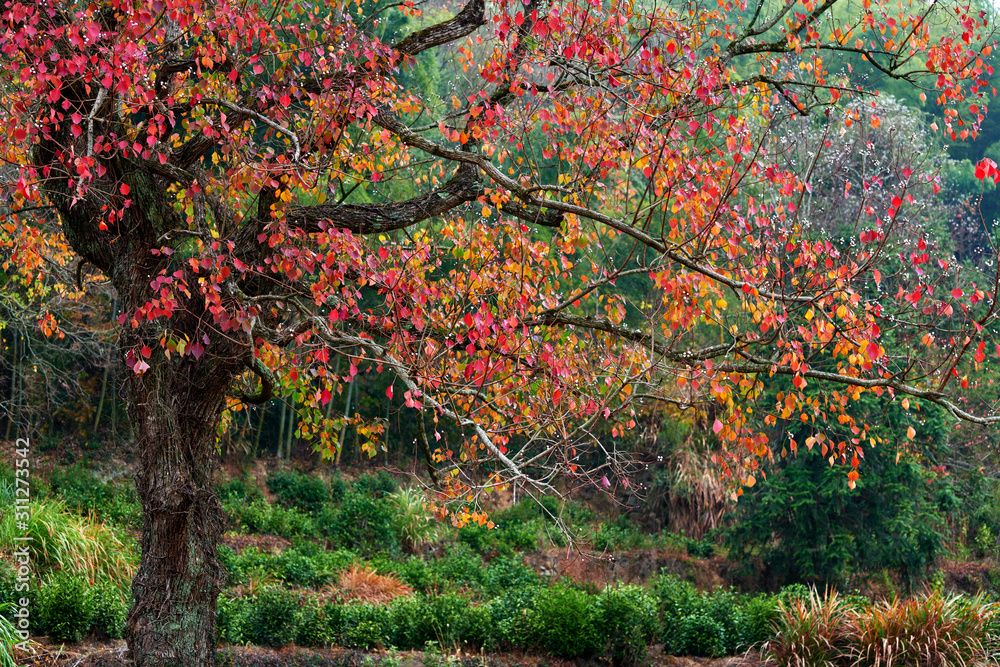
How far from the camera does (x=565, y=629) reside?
678cm

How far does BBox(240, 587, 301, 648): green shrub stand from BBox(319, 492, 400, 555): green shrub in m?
3.55

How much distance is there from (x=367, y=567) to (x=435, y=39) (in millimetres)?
6045

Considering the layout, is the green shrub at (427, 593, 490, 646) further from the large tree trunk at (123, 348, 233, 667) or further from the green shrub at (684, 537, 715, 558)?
the green shrub at (684, 537, 715, 558)

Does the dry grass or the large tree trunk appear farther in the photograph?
the dry grass

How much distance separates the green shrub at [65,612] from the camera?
5.62 m

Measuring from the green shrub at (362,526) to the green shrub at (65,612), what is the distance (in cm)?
443

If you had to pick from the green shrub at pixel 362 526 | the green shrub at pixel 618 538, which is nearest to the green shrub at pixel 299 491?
the green shrub at pixel 362 526

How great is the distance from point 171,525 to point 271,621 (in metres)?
2.42

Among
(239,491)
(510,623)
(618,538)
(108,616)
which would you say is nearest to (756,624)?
(510,623)

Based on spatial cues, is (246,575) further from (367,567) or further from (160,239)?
(160,239)

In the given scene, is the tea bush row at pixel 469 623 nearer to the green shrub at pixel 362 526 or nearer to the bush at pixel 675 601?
the bush at pixel 675 601

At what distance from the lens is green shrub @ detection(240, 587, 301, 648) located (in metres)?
6.31

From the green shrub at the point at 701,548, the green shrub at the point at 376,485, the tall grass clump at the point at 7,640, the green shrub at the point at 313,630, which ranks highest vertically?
the green shrub at the point at 376,485

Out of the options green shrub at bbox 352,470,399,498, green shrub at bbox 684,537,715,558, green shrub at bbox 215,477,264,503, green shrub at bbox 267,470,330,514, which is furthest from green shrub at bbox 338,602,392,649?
green shrub at bbox 684,537,715,558
